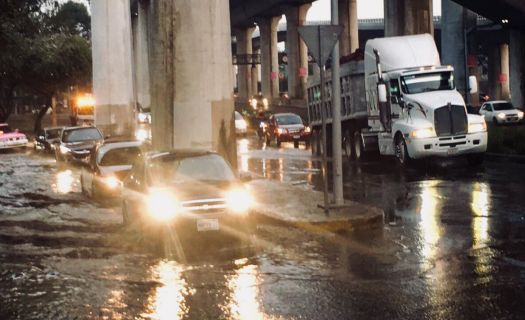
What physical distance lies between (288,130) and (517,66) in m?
25.3

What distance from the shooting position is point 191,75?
1870 cm

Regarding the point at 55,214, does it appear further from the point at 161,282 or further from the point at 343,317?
the point at 343,317

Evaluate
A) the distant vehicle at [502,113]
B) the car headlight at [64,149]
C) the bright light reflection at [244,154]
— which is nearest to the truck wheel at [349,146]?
the bright light reflection at [244,154]

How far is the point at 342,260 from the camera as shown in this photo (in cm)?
1066

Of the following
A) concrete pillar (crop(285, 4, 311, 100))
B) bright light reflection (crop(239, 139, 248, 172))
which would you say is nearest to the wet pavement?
bright light reflection (crop(239, 139, 248, 172))

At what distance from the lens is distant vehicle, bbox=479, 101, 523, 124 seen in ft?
159

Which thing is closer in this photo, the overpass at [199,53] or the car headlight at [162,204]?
the car headlight at [162,204]

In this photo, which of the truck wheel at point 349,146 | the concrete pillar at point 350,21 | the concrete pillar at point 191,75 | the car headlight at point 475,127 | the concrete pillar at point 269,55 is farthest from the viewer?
the concrete pillar at point 269,55

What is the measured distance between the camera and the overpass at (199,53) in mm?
18656

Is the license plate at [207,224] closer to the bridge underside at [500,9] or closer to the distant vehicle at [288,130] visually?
the distant vehicle at [288,130]

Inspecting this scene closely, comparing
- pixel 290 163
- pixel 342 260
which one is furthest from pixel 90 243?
pixel 290 163

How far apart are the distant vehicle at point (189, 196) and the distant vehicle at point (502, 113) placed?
3913 cm

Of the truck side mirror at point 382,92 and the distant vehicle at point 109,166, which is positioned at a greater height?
the truck side mirror at point 382,92

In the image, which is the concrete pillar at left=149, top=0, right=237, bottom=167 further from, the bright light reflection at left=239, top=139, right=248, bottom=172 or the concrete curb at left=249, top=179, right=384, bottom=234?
the bright light reflection at left=239, top=139, right=248, bottom=172
